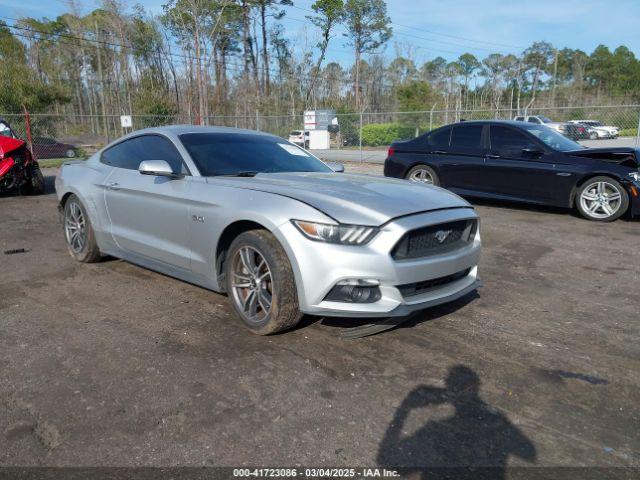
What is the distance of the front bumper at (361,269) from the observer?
3129mm

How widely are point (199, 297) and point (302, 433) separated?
2191 millimetres

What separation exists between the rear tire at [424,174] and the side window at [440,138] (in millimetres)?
451

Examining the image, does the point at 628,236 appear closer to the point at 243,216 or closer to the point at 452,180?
the point at 452,180

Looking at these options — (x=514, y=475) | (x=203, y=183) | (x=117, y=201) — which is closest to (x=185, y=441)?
(x=514, y=475)

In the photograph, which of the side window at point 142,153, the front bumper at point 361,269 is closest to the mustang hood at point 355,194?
the front bumper at point 361,269

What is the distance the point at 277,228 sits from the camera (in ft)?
10.9

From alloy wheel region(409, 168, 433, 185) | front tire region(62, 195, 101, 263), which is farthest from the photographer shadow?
alloy wheel region(409, 168, 433, 185)

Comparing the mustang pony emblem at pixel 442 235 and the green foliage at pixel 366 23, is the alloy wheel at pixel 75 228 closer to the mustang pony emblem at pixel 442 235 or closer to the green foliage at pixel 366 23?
the mustang pony emblem at pixel 442 235

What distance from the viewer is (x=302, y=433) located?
2.48 metres

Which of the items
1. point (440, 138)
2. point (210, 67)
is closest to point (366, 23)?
point (210, 67)

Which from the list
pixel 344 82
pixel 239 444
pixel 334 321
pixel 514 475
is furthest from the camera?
pixel 344 82

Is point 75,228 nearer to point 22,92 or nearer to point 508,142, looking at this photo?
point 508,142

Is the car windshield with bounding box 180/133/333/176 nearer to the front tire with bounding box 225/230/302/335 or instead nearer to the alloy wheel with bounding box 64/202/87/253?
the front tire with bounding box 225/230/302/335

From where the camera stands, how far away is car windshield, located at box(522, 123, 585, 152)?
8.25 meters
